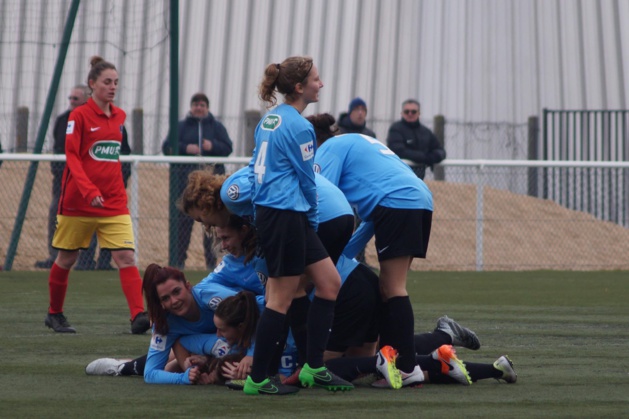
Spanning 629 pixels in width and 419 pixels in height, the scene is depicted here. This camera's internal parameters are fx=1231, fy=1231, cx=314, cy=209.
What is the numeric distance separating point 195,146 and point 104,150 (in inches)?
275

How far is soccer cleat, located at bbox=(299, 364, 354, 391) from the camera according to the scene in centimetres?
596

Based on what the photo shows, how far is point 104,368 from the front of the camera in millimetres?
6668

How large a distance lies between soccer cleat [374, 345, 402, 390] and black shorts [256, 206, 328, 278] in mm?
664

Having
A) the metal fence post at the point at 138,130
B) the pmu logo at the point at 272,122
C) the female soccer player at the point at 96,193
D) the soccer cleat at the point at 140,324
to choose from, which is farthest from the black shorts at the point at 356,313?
the metal fence post at the point at 138,130

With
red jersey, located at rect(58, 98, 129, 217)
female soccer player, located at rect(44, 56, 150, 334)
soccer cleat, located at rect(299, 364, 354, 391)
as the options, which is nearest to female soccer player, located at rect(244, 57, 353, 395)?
soccer cleat, located at rect(299, 364, 354, 391)

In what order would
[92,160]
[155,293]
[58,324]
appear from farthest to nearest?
[92,160] → [58,324] → [155,293]

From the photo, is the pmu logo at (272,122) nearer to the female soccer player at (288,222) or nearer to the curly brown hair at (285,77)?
the female soccer player at (288,222)

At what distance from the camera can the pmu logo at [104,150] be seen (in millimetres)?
9102

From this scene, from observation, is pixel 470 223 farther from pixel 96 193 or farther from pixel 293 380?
pixel 293 380

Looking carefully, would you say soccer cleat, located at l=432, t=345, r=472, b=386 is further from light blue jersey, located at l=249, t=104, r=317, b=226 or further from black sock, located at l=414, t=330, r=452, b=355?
light blue jersey, located at l=249, t=104, r=317, b=226

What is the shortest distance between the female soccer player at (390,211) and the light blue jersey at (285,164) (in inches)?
24.9

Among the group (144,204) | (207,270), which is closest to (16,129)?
(144,204)

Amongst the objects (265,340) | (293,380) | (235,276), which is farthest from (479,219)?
(265,340)

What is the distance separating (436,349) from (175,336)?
55.4 inches
